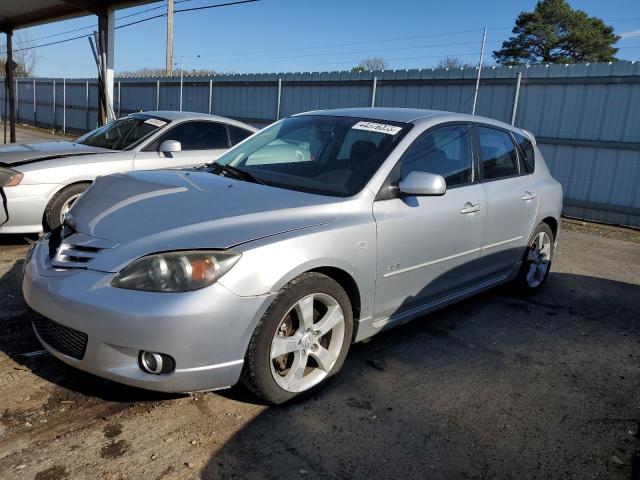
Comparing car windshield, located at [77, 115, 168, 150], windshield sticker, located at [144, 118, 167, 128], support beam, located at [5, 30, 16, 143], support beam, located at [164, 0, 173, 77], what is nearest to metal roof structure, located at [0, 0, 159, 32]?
support beam, located at [5, 30, 16, 143]

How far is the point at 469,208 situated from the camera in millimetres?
4074

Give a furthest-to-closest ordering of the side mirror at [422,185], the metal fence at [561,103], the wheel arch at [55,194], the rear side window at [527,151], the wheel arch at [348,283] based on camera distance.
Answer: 1. the metal fence at [561,103]
2. the wheel arch at [55,194]
3. the rear side window at [527,151]
4. the side mirror at [422,185]
5. the wheel arch at [348,283]

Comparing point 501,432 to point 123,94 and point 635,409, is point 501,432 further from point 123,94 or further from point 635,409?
point 123,94

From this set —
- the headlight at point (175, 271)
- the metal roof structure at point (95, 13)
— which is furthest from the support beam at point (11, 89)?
the headlight at point (175, 271)

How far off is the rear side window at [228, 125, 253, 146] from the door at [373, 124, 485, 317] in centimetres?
355

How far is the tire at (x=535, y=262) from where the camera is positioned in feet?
16.9

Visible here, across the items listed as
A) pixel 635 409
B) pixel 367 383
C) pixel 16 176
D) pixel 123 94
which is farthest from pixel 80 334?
pixel 123 94

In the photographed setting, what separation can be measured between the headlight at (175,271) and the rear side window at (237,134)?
4.66 metres

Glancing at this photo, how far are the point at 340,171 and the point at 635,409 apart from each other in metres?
2.29

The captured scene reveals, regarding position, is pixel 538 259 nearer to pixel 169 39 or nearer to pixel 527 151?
pixel 527 151

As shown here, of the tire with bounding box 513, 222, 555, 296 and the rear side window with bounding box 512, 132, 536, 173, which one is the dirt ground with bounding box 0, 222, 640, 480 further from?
the rear side window with bounding box 512, 132, 536, 173

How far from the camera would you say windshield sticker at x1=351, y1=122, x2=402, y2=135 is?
380 centimetres

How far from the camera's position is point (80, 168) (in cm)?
587

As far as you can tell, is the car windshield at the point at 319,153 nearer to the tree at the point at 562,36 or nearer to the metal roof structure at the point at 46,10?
the metal roof structure at the point at 46,10
